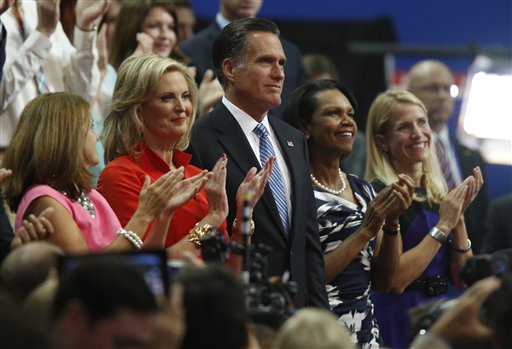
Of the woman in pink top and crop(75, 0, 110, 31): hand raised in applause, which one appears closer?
the woman in pink top

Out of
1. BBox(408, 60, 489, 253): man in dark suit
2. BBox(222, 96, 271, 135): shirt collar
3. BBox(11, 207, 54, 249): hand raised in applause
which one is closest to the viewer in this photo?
BBox(11, 207, 54, 249): hand raised in applause

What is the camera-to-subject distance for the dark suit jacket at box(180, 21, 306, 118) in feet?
24.9

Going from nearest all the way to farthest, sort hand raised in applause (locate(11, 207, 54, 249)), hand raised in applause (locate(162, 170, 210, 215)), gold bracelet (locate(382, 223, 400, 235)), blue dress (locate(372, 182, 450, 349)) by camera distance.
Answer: hand raised in applause (locate(11, 207, 54, 249)) → hand raised in applause (locate(162, 170, 210, 215)) → gold bracelet (locate(382, 223, 400, 235)) → blue dress (locate(372, 182, 450, 349))

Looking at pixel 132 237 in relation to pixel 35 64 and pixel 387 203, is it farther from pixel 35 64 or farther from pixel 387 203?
pixel 35 64

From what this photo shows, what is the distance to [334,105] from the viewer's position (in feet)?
21.2

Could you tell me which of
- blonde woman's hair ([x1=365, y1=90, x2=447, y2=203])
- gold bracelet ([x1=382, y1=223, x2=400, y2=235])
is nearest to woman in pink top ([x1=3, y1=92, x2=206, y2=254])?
gold bracelet ([x1=382, y1=223, x2=400, y2=235])

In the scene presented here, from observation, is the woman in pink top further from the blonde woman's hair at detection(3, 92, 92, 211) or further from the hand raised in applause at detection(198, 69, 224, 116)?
the hand raised in applause at detection(198, 69, 224, 116)

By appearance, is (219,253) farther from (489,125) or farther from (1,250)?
(489,125)

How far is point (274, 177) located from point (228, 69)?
0.59 metres

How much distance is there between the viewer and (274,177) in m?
5.90

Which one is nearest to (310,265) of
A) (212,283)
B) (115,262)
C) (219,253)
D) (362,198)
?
(362,198)

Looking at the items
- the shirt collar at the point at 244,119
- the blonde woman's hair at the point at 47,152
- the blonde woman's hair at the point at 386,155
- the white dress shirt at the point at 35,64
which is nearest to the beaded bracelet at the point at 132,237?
the blonde woman's hair at the point at 47,152

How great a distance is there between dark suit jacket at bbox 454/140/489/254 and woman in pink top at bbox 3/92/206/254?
3.44 m

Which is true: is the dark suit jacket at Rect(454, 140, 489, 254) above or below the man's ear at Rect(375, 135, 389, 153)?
below
